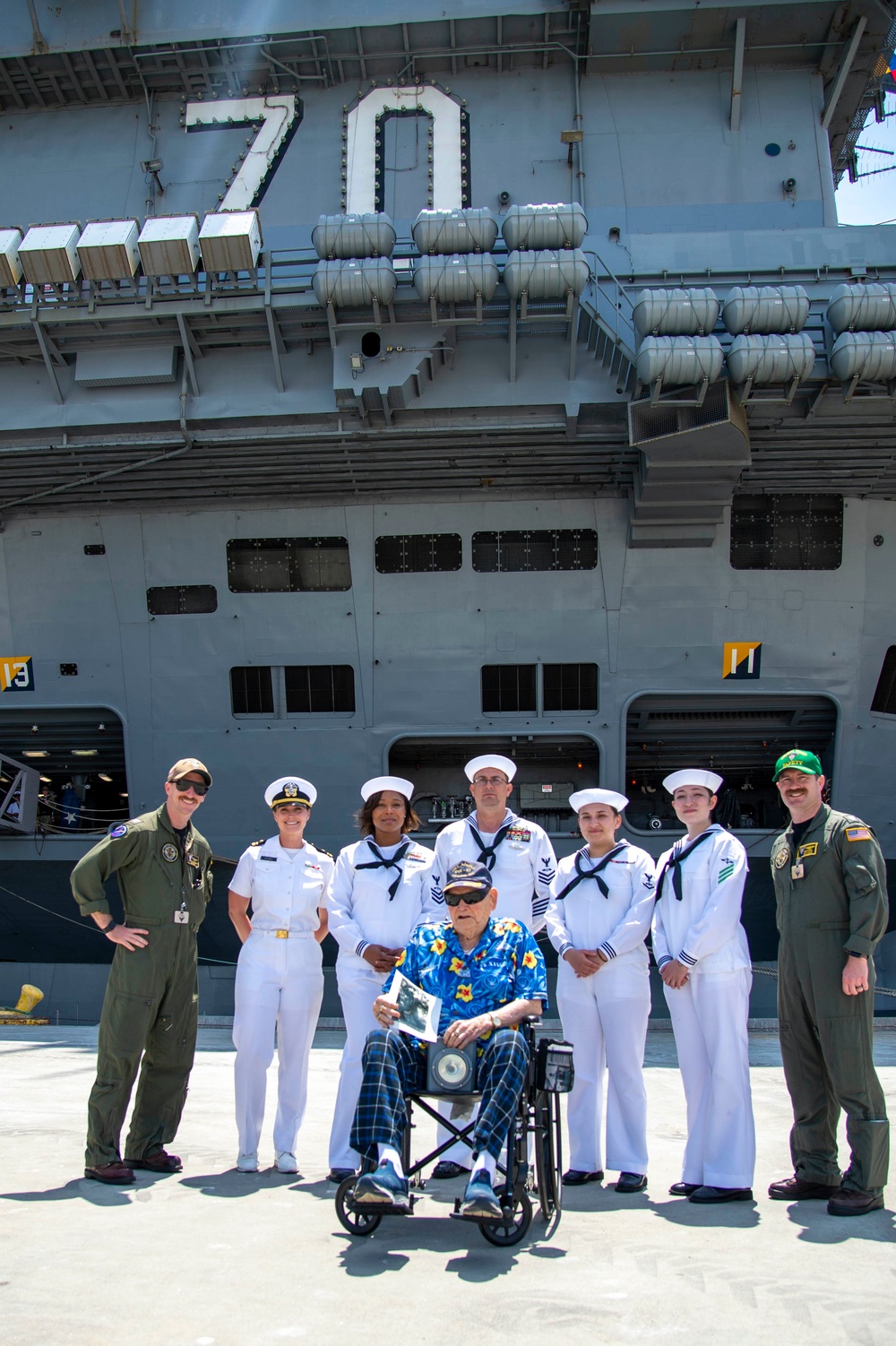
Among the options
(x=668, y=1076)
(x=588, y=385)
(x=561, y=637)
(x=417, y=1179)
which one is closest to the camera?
(x=417, y=1179)

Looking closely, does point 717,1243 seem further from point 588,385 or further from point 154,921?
point 588,385

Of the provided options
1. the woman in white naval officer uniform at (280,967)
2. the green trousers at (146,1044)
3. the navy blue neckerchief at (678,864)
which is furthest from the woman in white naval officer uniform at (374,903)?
the navy blue neckerchief at (678,864)

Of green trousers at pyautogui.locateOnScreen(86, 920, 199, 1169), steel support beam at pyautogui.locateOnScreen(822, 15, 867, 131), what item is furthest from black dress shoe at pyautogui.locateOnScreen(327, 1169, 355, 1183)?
steel support beam at pyautogui.locateOnScreen(822, 15, 867, 131)

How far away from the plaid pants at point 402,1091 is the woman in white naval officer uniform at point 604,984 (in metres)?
1.17

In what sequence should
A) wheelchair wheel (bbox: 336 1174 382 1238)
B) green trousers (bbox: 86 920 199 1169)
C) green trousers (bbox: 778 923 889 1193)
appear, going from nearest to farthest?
wheelchair wheel (bbox: 336 1174 382 1238) → green trousers (bbox: 778 923 889 1193) → green trousers (bbox: 86 920 199 1169)

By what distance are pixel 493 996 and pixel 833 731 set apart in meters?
10.6

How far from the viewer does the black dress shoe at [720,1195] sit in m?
4.49

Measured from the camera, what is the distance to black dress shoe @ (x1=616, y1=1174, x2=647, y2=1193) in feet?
15.5

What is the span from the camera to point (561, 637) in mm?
13461

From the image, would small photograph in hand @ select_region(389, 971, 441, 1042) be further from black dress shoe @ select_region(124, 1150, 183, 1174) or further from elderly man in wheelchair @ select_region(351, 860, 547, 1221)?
black dress shoe @ select_region(124, 1150, 183, 1174)

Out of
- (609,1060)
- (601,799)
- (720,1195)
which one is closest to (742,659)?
(601,799)

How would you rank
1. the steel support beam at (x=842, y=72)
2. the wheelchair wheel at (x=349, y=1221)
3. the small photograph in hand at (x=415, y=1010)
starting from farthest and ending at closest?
the steel support beam at (x=842, y=72), the small photograph in hand at (x=415, y=1010), the wheelchair wheel at (x=349, y=1221)

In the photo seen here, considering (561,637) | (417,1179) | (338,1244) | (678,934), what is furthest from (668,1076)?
(561,637)

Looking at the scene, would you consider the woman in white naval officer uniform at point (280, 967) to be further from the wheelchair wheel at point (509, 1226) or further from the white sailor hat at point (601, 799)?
the wheelchair wheel at point (509, 1226)
